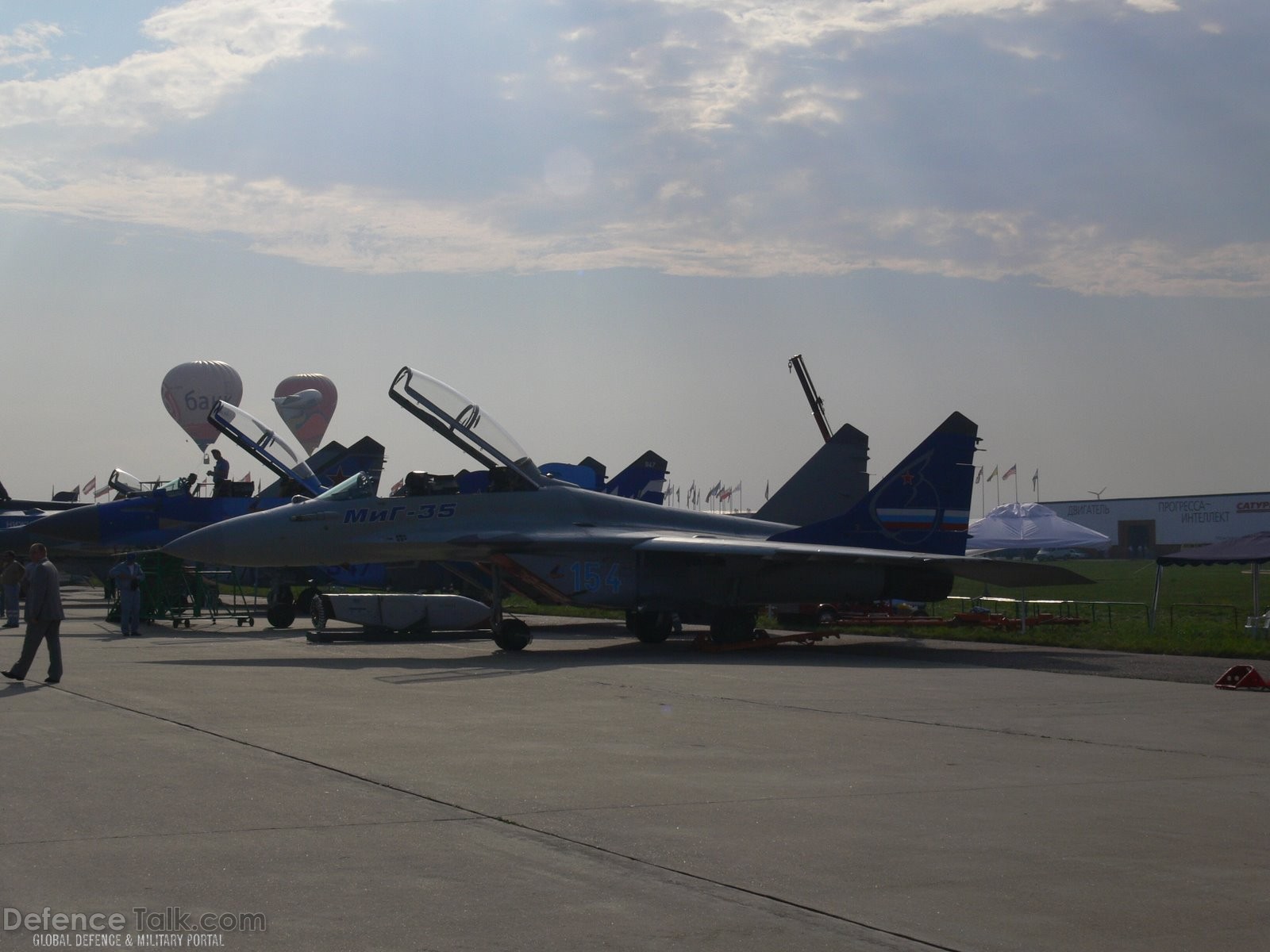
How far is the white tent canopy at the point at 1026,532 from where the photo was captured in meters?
47.5

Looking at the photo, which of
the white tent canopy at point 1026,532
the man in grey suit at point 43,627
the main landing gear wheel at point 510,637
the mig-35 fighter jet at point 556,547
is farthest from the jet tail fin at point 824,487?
the white tent canopy at point 1026,532

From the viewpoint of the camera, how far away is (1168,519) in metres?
111

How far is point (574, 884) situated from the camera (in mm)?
4988

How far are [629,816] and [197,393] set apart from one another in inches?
2348

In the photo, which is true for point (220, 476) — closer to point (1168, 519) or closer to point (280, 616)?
point (280, 616)

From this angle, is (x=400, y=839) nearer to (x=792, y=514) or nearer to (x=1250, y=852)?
(x=1250, y=852)

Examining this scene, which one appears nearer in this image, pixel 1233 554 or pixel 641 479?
pixel 1233 554

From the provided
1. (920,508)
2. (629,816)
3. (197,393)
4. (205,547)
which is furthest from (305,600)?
(197,393)

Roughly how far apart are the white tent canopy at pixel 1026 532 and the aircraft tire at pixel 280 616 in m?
28.6

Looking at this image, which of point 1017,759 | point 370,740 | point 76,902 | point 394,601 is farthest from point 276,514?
point 76,902

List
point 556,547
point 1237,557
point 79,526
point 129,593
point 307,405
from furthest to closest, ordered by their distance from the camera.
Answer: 1. point 307,405
2. point 79,526
3. point 129,593
4. point 1237,557
5. point 556,547

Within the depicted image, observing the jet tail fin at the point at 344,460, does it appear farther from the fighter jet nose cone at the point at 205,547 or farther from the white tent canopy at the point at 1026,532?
the white tent canopy at the point at 1026,532

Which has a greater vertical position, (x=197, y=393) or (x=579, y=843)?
(x=197, y=393)

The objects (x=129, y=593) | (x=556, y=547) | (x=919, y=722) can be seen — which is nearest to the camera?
(x=919, y=722)
